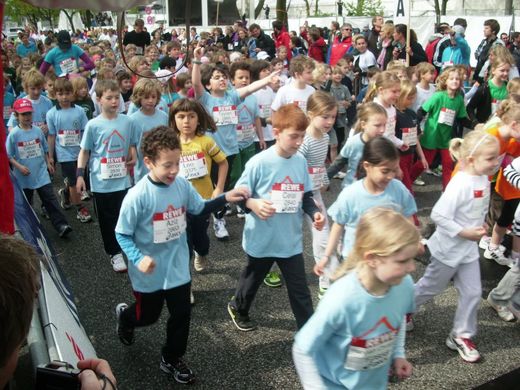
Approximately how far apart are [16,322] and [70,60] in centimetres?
878

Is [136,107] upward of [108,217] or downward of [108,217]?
upward

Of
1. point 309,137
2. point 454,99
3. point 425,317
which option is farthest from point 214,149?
point 454,99

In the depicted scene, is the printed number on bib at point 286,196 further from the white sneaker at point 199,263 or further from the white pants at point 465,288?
the white sneaker at point 199,263

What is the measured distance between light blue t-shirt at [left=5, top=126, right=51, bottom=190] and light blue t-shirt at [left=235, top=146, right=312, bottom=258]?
2968 millimetres

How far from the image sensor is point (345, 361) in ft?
7.83

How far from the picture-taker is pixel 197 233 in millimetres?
4578

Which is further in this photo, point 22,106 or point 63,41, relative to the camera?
point 63,41

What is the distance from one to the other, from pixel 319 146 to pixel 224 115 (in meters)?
1.57

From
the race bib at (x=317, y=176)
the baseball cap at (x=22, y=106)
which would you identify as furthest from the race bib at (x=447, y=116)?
the baseball cap at (x=22, y=106)

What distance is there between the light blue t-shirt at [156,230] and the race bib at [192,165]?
116 centimetres

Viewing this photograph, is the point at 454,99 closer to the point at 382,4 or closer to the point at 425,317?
the point at 425,317

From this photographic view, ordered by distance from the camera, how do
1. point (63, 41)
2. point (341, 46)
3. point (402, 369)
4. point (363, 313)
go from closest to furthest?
point (363, 313) < point (402, 369) < point (63, 41) < point (341, 46)

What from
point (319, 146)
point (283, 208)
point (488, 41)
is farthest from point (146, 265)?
point (488, 41)

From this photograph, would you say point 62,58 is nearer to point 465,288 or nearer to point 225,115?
point 225,115
